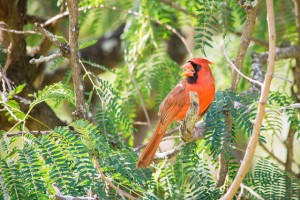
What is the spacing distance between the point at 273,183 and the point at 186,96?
57 centimetres

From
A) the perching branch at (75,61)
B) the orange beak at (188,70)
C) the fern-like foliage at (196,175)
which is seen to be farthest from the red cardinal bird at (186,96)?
the perching branch at (75,61)

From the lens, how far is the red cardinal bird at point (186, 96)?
9.56ft

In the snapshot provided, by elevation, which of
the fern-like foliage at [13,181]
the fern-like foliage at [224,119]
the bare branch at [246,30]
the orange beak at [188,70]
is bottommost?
the fern-like foliage at [13,181]

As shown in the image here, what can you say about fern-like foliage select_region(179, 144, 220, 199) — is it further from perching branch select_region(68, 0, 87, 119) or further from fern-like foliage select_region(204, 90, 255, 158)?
perching branch select_region(68, 0, 87, 119)

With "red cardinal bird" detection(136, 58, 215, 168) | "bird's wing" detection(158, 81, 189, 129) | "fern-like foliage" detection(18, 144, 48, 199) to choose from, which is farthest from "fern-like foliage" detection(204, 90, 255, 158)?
"fern-like foliage" detection(18, 144, 48, 199)

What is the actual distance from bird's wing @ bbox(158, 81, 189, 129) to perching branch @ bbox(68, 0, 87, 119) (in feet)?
1.53

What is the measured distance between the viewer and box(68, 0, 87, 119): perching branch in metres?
2.63

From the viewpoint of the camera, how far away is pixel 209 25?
8.74 feet

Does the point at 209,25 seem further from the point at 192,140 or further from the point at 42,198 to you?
the point at 42,198

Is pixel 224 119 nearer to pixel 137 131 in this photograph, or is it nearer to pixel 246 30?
pixel 246 30

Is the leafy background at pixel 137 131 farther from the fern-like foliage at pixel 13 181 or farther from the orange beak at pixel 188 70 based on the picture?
the orange beak at pixel 188 70

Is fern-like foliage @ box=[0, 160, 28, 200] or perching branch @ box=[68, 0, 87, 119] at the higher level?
perching branch @ box=[68, 0, 87, 119]

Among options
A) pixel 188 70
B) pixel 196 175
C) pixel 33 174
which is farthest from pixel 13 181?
pixel 188 70

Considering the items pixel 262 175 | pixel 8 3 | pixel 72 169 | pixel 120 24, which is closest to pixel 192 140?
pixel 262 175
